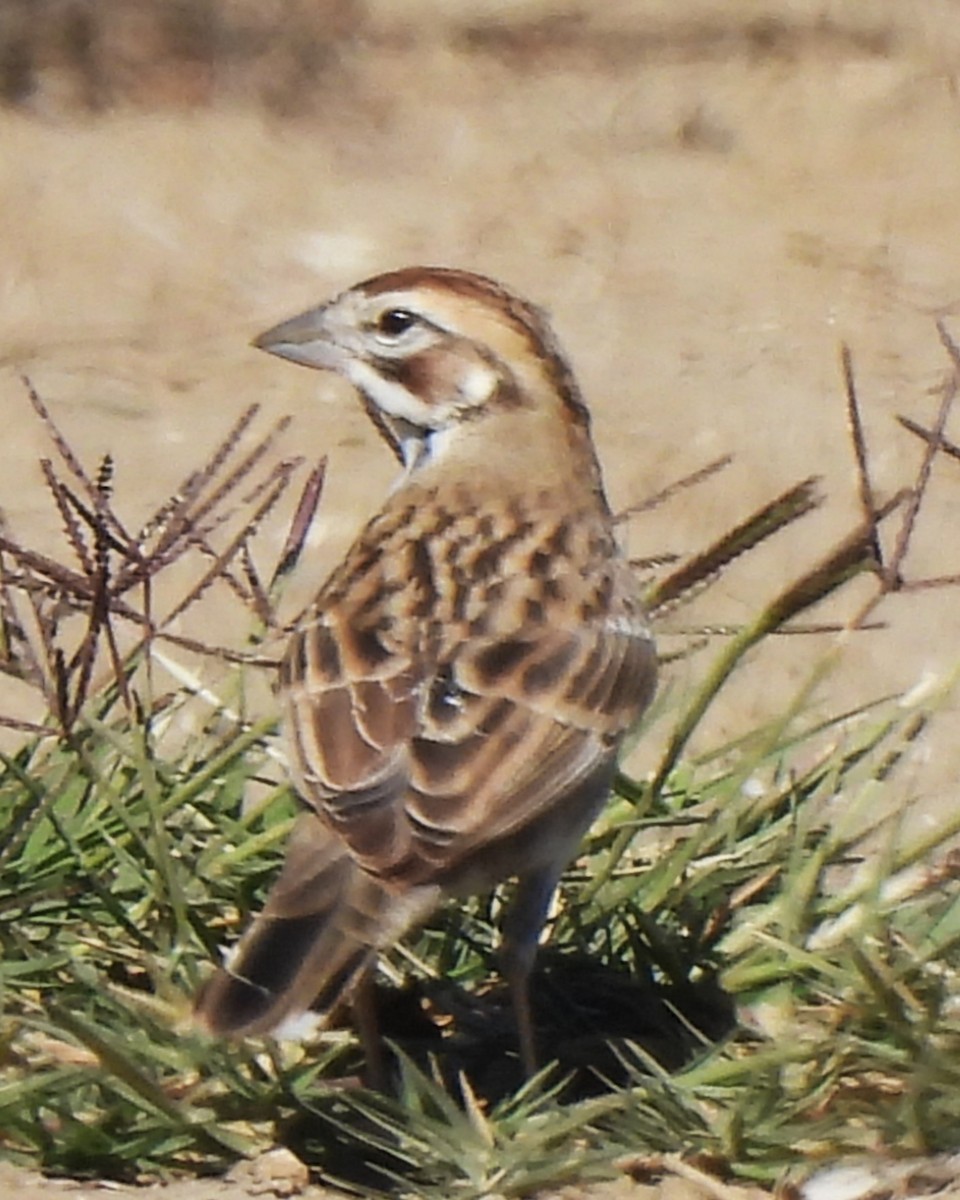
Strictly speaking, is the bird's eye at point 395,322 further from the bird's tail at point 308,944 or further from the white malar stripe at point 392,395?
the bird's tail at point 308,944

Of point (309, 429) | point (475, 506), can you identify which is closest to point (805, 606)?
point (475, 506)

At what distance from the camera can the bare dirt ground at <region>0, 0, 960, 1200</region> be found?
8.20 metres

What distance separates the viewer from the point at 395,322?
520 cm

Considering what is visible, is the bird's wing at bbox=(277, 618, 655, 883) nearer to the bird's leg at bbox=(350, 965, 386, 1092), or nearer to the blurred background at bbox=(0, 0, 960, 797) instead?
the bird's leg at bbox=(350, 965, 386, 1092)

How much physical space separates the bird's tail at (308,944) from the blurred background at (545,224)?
2.97 meters

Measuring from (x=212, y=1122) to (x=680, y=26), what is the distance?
25.7 feet

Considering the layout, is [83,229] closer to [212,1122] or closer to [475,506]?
[475,506]

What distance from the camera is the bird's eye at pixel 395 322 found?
17.0ft

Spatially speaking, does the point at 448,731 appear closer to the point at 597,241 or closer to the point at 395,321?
the point at 395,321

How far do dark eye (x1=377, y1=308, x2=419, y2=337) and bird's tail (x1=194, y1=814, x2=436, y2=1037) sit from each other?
4.43ft

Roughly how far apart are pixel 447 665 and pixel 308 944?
0.61 m

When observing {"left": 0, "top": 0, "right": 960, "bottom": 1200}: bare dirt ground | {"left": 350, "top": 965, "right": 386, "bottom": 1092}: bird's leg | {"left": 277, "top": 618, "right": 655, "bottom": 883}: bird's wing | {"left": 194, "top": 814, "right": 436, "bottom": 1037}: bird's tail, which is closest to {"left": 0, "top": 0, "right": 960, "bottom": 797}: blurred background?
{"left": 0, "top": 0, "right": 960, "bottom": 1200}: bare dirt ground

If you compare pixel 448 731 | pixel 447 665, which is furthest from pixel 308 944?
pixel 447 665

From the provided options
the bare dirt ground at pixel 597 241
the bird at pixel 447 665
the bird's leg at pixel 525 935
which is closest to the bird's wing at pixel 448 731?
the bird at pixel 447 665
